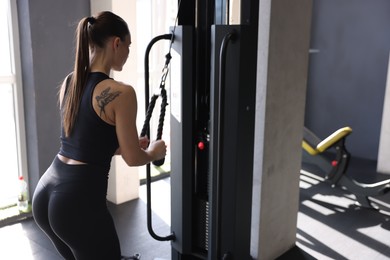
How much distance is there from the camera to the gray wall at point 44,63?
3.32 metres

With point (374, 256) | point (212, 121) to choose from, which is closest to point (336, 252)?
point (374, 256)

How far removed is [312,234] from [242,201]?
5.20 ft

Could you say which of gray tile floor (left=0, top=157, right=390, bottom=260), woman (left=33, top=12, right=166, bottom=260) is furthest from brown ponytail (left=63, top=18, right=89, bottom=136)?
gray tile floor (left=0, top=157, right=390, bottom=260)

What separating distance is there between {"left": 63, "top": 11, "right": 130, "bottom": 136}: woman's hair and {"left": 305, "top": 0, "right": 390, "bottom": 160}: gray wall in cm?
Answer: 454

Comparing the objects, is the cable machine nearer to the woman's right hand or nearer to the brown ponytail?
the woman's right hand

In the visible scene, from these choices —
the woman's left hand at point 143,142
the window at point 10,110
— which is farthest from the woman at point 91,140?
the window at point 10,110

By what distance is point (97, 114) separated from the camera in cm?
153

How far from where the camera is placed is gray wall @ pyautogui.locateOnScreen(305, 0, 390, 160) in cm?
527

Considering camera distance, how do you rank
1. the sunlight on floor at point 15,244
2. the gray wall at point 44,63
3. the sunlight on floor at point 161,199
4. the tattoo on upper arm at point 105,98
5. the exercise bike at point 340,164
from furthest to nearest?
1. the exercise bike at point 340,164
2. the sunlight on floor at point 161,199
3. the gray wall at point 44,63
4. the sunlight on floor at point 15,244
5. the tattoo on upper arm at point 105,98

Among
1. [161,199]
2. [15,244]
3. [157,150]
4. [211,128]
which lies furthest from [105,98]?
[161,199]

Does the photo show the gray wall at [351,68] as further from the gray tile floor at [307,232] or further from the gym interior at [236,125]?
the gray tile floor at [307,232]

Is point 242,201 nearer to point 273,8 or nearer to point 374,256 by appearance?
point 273,8

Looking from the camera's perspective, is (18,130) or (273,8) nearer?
(273,8)

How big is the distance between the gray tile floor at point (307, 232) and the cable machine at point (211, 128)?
92cm
